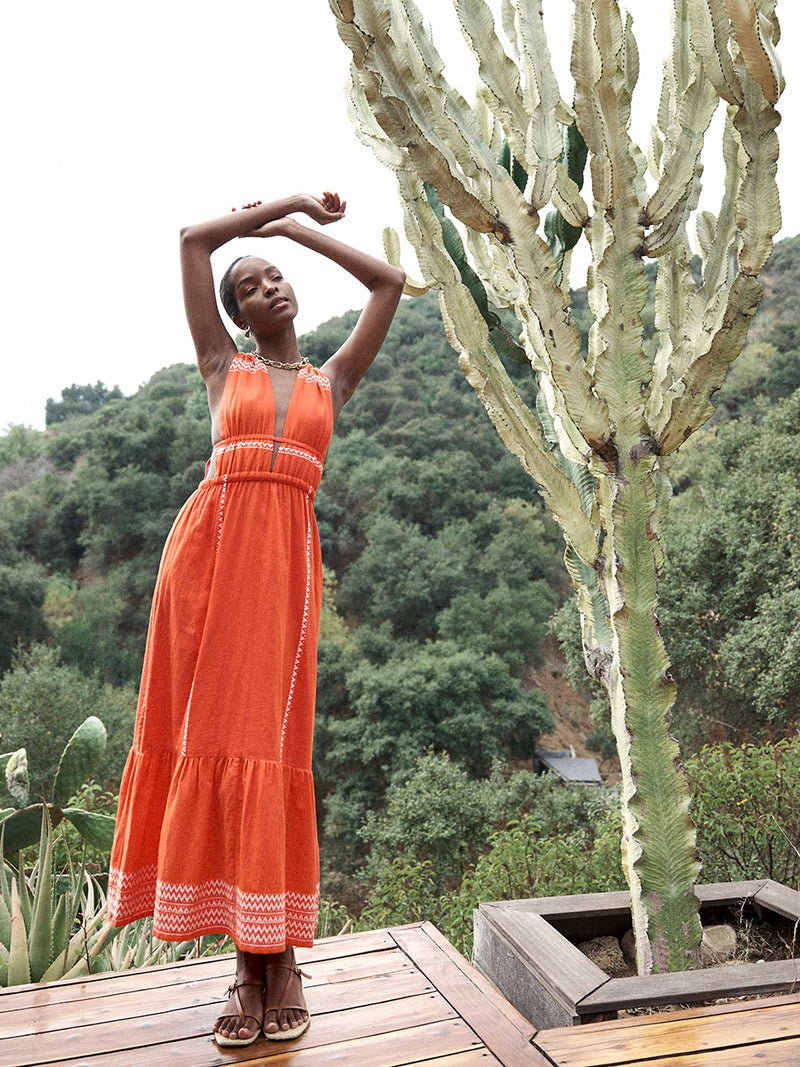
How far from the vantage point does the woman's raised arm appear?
164 cm

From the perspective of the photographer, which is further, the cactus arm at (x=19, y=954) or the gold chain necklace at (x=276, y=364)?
the cactus arm at (x=19, y=954)

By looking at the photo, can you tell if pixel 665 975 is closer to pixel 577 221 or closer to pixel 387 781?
pixel 577 221

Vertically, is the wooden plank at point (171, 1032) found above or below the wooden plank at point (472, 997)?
above

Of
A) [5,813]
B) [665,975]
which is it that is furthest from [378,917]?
[665,975]

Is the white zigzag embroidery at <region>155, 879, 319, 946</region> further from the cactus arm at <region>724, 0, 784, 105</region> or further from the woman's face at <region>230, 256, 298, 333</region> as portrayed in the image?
the cactus arm at <region>724, 0, 784, 105</region>

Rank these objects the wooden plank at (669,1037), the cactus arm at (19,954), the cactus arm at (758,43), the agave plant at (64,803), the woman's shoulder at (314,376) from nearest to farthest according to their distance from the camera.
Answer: the wooden plank at (669,1037) < the woman's shoulder at (314,376) < the cactus arm at (758,43) < the cactus arm at (19,954) < the agave plant at (64,803)

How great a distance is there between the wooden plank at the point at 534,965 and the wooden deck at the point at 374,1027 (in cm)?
18

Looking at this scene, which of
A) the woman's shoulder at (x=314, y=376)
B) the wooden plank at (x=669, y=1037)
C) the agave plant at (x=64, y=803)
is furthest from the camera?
the agave plant at (x=64, y=803)

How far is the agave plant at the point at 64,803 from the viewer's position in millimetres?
2717

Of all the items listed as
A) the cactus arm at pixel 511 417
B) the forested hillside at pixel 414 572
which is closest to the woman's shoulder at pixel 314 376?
the cactus arm at pixel 511 417

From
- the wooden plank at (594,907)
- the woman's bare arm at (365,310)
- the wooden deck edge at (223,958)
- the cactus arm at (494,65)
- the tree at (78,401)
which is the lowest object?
the wooden plank at (594,907)

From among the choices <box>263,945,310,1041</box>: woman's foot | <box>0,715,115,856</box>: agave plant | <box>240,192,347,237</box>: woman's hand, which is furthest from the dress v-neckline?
<box>0,715,115,856</box>: agave plant

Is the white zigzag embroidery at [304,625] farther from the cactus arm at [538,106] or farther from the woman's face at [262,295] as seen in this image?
the cactus arm at [538,106]

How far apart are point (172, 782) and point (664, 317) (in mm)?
2070
